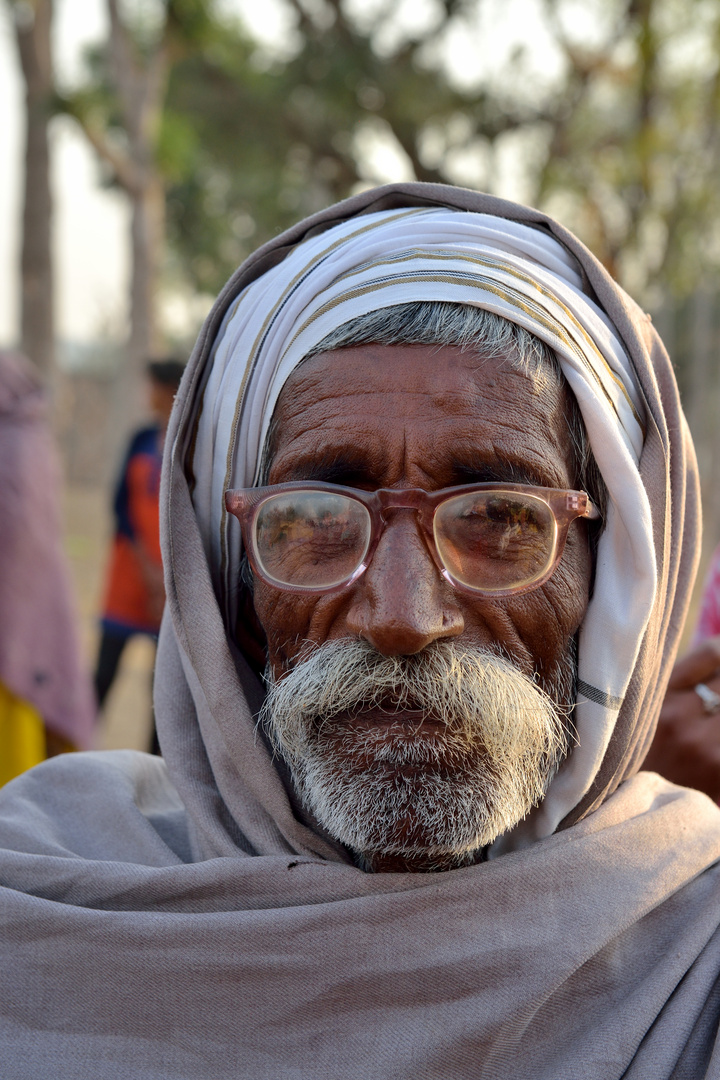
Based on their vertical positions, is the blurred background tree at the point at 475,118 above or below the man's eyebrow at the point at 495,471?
above

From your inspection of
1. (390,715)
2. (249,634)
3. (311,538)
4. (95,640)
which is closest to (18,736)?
(249,634)

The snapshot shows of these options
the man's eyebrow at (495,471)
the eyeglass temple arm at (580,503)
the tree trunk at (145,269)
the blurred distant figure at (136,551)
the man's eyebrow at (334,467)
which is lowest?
the eyeglass temple arm at (580,503)

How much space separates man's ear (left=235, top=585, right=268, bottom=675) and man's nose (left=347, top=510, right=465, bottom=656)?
34 centimetres

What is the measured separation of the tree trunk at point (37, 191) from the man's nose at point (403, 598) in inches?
395

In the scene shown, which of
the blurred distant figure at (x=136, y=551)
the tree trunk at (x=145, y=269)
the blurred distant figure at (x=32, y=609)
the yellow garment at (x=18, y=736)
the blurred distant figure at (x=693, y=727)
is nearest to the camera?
the blurred distant figure at (x=693, y=727)

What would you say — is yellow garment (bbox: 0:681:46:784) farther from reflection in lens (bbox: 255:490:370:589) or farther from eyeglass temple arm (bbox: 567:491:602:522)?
eyeglass temple arm (bbox: 567:491:602:522)

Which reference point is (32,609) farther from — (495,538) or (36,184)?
(36,184)

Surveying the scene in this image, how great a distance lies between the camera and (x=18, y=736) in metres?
3.78

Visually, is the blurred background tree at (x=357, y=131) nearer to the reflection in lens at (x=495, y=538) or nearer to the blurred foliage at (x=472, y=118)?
the blurred foliage at (x=472, y=118)

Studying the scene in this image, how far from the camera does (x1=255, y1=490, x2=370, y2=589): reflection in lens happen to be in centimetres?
164

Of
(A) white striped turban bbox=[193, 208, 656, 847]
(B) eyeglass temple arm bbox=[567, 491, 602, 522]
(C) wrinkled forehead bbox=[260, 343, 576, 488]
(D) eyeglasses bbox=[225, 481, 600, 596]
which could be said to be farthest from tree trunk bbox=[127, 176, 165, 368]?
(B) eyeglass temple arm bbox=[567, 491, 602, 522]

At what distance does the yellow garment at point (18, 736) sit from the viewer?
3.75m

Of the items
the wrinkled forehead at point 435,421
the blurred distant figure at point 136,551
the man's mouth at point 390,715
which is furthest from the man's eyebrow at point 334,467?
the blurred distant figure at point 136,551

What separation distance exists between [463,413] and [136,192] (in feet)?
32.5
